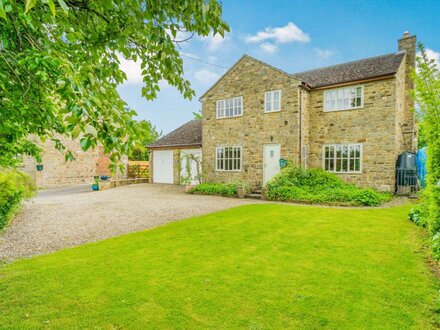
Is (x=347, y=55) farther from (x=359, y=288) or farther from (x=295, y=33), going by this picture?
(x=359, y=288)

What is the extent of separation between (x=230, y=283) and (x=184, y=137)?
59.4 ft

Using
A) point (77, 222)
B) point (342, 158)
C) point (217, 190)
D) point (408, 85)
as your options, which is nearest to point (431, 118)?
point (342, 158)

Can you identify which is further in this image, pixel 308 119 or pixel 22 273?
pixel 308 119

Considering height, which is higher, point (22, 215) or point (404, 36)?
point (404, 36)

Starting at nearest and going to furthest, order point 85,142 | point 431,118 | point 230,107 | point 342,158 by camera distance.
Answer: point 85,142 < point 431,118 < point 342,158 < point 230,107

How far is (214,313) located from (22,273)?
3.36 meters

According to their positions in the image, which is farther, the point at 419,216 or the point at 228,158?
the point at 228,158

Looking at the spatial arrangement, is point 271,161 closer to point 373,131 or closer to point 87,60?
point 373,131

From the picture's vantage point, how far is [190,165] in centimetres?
1945

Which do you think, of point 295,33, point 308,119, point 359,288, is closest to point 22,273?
point 359,288

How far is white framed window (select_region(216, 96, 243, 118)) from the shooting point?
1692 centimetres

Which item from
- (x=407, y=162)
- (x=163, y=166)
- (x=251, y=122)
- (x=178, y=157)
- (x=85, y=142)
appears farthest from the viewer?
(x=163, y=166)

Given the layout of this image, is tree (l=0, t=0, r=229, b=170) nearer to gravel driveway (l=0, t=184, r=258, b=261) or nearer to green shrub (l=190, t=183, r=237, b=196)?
gravel driveway (l=0, t=184, r=258, b=261)

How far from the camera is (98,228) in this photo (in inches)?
306
